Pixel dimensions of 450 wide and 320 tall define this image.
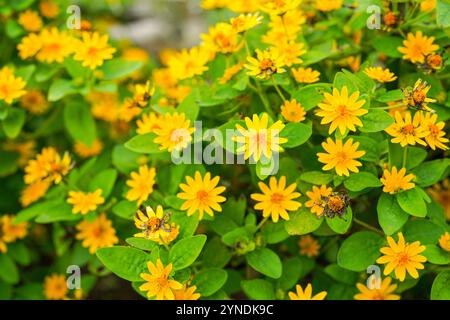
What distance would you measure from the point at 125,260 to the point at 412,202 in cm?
63

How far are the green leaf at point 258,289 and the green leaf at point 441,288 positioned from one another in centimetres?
37

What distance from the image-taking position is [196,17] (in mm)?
3527

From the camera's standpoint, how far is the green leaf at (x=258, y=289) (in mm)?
1392

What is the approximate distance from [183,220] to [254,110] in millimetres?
361

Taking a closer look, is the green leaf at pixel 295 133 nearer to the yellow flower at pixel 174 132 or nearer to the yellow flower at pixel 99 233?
the yellow flower at pixel 174 132

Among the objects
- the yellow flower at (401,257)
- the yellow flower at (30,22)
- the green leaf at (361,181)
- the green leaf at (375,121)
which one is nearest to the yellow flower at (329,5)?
the green leaf at (375,121)

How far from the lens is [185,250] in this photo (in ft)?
4.14

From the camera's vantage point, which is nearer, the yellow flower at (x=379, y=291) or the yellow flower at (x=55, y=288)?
the yellow flower at (x=379, y=291)

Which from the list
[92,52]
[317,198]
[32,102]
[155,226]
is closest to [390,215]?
[317,198]

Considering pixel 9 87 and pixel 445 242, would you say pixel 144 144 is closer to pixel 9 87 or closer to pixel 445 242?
pixel 9 87

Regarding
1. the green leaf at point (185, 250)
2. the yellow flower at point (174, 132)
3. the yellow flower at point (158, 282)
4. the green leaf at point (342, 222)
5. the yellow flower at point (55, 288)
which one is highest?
the yellow flower at point (174, 132)

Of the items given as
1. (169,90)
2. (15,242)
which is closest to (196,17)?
(169,90)

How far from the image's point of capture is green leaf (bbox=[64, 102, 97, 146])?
185 cm

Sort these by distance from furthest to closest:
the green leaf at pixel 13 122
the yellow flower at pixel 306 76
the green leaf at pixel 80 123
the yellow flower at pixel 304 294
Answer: the green leaf at pixel 80 123 → the green leaf at pixel 13 122 → the yellow flower at pixel 306 76 → the yellow flower at pixel 304 294
